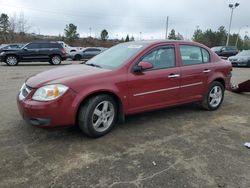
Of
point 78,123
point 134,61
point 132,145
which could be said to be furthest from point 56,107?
point 134,61

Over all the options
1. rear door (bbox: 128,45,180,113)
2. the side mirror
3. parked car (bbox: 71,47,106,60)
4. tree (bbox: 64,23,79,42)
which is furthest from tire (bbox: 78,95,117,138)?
tree (bbox: 64,23,79,42)

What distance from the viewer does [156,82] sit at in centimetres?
473

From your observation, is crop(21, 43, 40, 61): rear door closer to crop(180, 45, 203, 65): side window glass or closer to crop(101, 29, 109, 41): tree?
crop(180, 45, 203, 65): side window glass

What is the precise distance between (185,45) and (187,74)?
2.06 ft

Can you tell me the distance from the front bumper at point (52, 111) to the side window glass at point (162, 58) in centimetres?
157

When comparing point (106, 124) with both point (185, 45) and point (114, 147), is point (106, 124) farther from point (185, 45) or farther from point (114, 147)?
point (185, 45)

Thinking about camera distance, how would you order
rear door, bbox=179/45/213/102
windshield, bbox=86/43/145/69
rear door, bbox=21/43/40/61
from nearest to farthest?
windshield, bbox=86/43/145/69
rear door, bbox=179/45/213/102
rear door, bbox=21/43/40/61

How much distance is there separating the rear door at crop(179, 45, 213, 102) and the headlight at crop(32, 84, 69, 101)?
2378 millimetres

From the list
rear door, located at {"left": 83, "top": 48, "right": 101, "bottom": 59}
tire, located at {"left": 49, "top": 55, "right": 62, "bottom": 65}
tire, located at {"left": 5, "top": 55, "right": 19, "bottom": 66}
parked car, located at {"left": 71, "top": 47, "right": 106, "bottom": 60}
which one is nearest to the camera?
tire, located at {"left": 5, "top": 55, "right": 19, "bottom": 66}

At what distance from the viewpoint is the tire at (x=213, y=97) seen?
581 centimetres

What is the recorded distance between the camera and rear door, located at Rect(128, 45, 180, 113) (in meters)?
4.53

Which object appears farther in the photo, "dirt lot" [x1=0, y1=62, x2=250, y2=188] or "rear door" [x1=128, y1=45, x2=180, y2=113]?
"rear door" [x1=128, y1=45, x2=180, y2=113]

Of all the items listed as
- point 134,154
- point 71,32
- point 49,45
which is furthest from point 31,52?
point 71,32

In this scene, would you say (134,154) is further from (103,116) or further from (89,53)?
(89,53)
